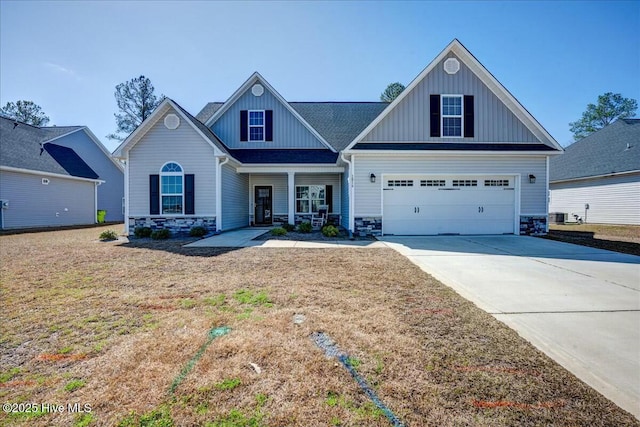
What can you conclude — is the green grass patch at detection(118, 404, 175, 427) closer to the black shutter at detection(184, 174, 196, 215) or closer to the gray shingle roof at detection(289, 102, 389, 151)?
the black shutter at detection(184, 174, 196, 215)

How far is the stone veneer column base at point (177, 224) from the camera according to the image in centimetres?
1241

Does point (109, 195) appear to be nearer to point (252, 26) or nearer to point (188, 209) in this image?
point (188, 209)

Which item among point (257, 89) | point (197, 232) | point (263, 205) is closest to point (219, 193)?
point (197, 232)

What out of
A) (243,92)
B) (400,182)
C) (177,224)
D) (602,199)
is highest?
(243,92)

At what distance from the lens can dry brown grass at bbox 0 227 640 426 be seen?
215cm

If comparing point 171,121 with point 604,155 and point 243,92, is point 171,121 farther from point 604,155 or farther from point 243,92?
point 604,155

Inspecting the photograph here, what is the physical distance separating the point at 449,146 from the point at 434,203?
2261mm

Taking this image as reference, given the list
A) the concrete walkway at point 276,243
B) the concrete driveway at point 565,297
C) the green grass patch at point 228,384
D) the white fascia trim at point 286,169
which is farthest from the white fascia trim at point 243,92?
the green grass patch at point 228,384

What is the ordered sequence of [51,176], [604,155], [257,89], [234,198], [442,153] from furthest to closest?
[604,155]
[51,176]
[257,89]
[234,198]
[442,153]

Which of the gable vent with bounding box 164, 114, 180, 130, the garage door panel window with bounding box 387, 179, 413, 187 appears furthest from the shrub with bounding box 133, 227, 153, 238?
the garage door panel window with bounding box 387, 179, 413, 187

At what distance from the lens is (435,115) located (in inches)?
477

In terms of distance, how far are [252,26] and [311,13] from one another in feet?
7.13

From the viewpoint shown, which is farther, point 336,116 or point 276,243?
point 336,116

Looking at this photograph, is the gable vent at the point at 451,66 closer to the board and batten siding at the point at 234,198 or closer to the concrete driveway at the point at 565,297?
the concrete driveway at the point at 565,297
